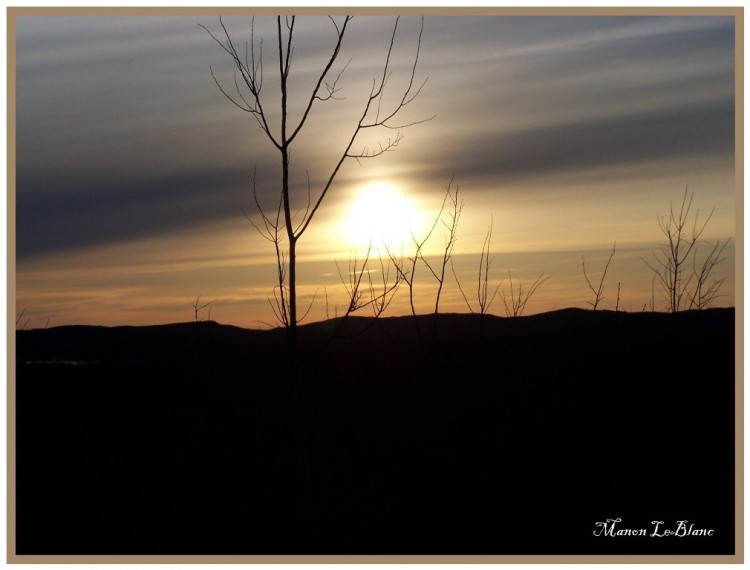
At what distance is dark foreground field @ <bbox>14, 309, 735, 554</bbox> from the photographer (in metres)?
6.38

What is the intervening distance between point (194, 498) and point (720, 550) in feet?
14.7

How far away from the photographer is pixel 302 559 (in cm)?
567

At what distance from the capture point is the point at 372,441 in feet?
27.7

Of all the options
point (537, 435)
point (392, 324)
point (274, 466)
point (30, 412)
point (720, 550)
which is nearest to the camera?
point (720, 550)

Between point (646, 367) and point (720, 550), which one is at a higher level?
point (646, 367)

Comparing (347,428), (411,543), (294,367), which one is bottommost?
(411,543)

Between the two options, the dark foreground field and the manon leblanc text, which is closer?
the manon leblanc text

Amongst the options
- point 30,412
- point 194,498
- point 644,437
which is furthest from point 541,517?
point 30,412

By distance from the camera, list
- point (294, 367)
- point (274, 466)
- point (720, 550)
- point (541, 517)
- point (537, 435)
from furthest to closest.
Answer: point (537, 435), point (274, 466), point (541, 517), point (720, 550), point (294, 367)

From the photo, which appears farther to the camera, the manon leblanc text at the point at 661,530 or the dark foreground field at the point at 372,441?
the dark foreground field at the point at 372,441

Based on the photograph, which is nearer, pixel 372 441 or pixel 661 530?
pixel 661 530

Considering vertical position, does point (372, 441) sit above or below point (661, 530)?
above

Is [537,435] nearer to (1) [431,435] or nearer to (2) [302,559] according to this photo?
(1) [431,435]

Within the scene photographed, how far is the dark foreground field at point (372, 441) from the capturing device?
6.38 meters
